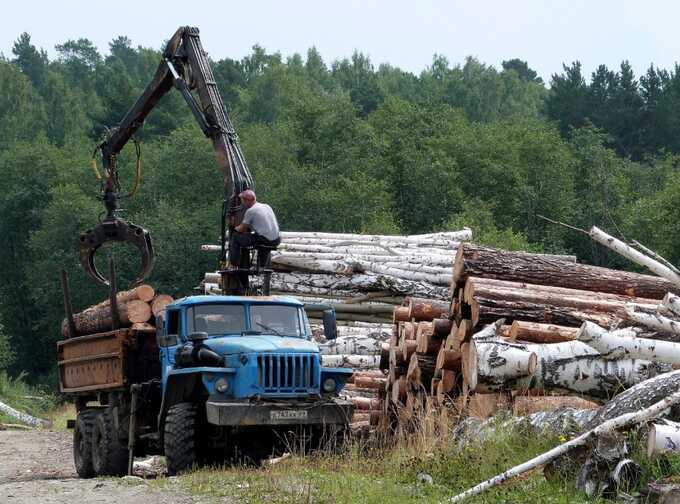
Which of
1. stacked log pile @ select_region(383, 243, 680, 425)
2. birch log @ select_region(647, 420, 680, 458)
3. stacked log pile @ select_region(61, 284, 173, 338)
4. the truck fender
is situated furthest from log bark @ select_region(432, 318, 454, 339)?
birch log @ select_region(647, 420, 680, 458)

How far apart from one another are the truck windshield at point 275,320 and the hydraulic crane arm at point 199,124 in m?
3.06

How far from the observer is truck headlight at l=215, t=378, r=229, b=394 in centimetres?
1525

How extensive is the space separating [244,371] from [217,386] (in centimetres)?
35

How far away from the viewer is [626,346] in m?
11.6

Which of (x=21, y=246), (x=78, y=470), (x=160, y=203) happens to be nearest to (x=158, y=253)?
(x=160, y=203)

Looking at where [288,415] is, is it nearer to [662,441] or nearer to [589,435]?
[589,435]

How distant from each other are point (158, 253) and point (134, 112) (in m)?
35.8

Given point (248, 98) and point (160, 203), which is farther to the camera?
point (248, 98)

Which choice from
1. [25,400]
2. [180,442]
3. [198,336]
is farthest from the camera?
[25,400]

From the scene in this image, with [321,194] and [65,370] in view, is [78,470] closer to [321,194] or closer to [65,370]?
[65,370]

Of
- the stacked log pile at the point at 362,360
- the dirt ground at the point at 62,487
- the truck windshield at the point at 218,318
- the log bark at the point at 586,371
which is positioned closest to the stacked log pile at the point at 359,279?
the stacked log pile at the point at 362,360

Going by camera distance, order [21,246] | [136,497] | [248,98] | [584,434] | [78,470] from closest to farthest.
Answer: [584,434], [136,497], [78,470], [21,246], [248,98]

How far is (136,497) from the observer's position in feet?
41.3

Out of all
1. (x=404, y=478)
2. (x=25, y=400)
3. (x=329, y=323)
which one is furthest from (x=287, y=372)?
(x=25, y=400)
